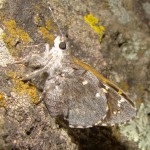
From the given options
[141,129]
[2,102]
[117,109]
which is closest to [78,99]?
[117,109]

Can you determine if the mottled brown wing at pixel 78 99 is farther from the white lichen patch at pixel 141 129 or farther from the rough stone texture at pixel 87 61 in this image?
the white lichen patch at pixel 141 129

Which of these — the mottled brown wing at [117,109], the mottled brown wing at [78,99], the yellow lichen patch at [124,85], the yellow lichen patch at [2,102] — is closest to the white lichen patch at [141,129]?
the yellow lichen patch at [124,85]

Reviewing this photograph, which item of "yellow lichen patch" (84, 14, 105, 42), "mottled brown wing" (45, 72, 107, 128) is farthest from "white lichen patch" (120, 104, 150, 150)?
"yellow lichen patch" (84, 14, 105, 42)

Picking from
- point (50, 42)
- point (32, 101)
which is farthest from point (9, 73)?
point (50, 42)

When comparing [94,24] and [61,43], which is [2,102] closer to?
[61,43]

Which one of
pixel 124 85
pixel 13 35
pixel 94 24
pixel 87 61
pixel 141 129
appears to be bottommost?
pixel 141 129

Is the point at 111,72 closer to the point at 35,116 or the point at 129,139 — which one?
the point at 129,139
